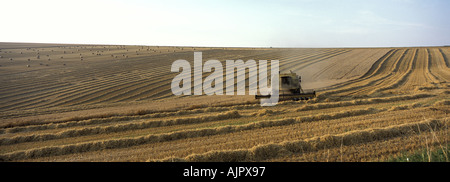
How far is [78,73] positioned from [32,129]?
78.5 ft

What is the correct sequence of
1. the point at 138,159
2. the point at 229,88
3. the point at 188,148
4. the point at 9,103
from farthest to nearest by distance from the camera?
the point at 229,88
the point at 9,103
the point at 188,148
the point at 138,159

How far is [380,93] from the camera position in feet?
60.6

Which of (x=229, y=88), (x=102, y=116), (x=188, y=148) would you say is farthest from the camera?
(x=229, y=88)

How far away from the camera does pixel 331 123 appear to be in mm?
10938

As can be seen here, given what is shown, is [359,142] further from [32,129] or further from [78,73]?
[78,73]

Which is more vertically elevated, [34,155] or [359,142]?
[359,142]

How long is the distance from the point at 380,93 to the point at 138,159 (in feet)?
59.5

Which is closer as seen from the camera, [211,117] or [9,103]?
[211,117]

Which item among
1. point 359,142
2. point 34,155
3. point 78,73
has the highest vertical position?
point 78,73

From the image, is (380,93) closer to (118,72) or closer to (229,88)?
(229,88)
